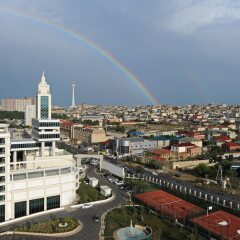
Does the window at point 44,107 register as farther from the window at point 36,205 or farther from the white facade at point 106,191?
the white facade at point 106,191

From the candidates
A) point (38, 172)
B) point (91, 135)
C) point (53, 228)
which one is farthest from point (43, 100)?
point (91, 135)

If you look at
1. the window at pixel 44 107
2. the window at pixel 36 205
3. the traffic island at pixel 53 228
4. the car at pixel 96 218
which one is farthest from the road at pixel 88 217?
the window at pixel 44 107

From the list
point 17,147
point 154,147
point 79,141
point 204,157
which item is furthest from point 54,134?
point 79,141

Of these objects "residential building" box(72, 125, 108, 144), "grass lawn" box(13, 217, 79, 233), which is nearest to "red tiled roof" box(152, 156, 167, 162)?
"residential building" box(72, 125, 108, 144)

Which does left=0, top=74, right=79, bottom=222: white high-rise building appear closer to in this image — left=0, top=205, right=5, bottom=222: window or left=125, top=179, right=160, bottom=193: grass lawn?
left=0, top=205, right=5, bottom=222: window

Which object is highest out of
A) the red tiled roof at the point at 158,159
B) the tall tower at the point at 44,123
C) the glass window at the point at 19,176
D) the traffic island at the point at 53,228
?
the tall tower at the point at 44,123

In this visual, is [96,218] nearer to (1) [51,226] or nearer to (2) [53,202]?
(1) [51,226]

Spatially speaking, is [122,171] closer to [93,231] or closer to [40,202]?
[40,202]
